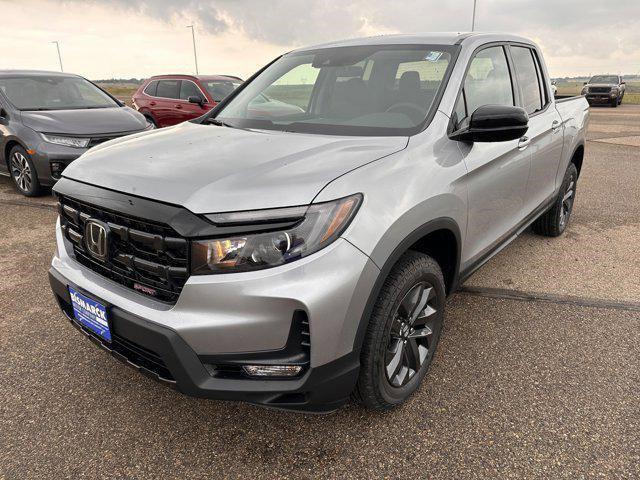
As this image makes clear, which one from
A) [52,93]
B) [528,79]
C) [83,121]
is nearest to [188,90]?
[52,93]

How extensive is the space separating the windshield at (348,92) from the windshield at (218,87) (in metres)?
6.82

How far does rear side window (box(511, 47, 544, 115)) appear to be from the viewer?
350 centimetres

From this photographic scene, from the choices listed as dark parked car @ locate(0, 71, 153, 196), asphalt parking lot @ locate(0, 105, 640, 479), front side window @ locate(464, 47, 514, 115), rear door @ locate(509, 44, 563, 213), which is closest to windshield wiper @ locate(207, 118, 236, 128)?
front side window @ locate(464, 47, 514, 115)

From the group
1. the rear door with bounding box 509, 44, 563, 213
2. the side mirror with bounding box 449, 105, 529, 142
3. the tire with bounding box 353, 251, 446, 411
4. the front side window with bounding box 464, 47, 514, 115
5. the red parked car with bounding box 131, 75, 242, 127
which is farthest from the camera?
the red parked car with bounding box 131, 75, 242, 127

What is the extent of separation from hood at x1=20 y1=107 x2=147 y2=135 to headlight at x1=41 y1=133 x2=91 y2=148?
2.5 inches

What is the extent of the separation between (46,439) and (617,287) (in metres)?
3.88

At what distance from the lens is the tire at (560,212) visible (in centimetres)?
450

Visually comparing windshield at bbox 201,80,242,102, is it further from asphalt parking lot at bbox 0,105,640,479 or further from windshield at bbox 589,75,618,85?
windshield at bbox 589,75,618,85

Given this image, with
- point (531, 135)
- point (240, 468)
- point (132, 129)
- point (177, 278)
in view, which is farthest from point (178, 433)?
point (132, 129)

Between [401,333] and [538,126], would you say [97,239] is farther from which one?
[538,126]

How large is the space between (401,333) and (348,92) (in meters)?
1.49

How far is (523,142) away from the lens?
317 cm

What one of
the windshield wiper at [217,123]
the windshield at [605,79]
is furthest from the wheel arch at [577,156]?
the windshield at [605,79]

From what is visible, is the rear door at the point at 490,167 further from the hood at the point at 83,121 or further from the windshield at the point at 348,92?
the hood at the point at 83,121
